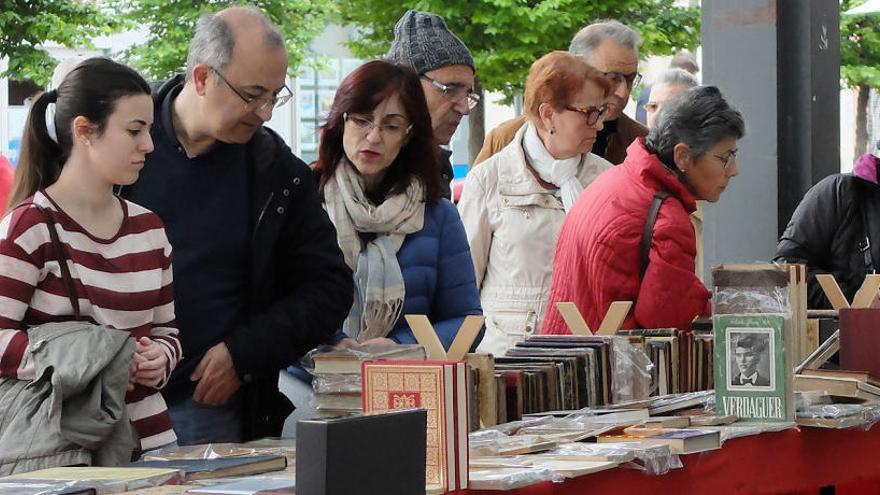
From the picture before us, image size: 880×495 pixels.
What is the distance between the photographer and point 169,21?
1728 cm

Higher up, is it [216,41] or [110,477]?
[216,41]

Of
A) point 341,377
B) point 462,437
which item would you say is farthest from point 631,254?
point 462,437

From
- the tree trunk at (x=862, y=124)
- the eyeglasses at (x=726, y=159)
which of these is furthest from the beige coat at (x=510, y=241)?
the tree trunk at (x=862, y=124)

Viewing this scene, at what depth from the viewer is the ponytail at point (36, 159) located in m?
3.02

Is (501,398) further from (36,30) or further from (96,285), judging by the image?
(36,30)

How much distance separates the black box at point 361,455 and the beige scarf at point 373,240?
168 cm

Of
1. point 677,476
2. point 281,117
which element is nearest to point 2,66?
point 281,117

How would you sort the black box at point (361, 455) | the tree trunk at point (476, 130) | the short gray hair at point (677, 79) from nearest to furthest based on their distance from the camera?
1. the black box at point (361, 455)
2. the short gray hair at point (677, 79)
3. the tree trunk at point (476, 130)

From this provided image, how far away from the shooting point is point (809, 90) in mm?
6215

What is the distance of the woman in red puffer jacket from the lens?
387 centimetres

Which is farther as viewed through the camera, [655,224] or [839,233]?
[839,233]

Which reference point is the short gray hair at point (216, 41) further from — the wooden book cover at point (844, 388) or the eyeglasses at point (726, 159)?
the wooden book cover at point (844, 388)

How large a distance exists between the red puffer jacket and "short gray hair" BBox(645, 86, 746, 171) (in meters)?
0.07

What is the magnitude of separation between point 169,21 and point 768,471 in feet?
48.9
